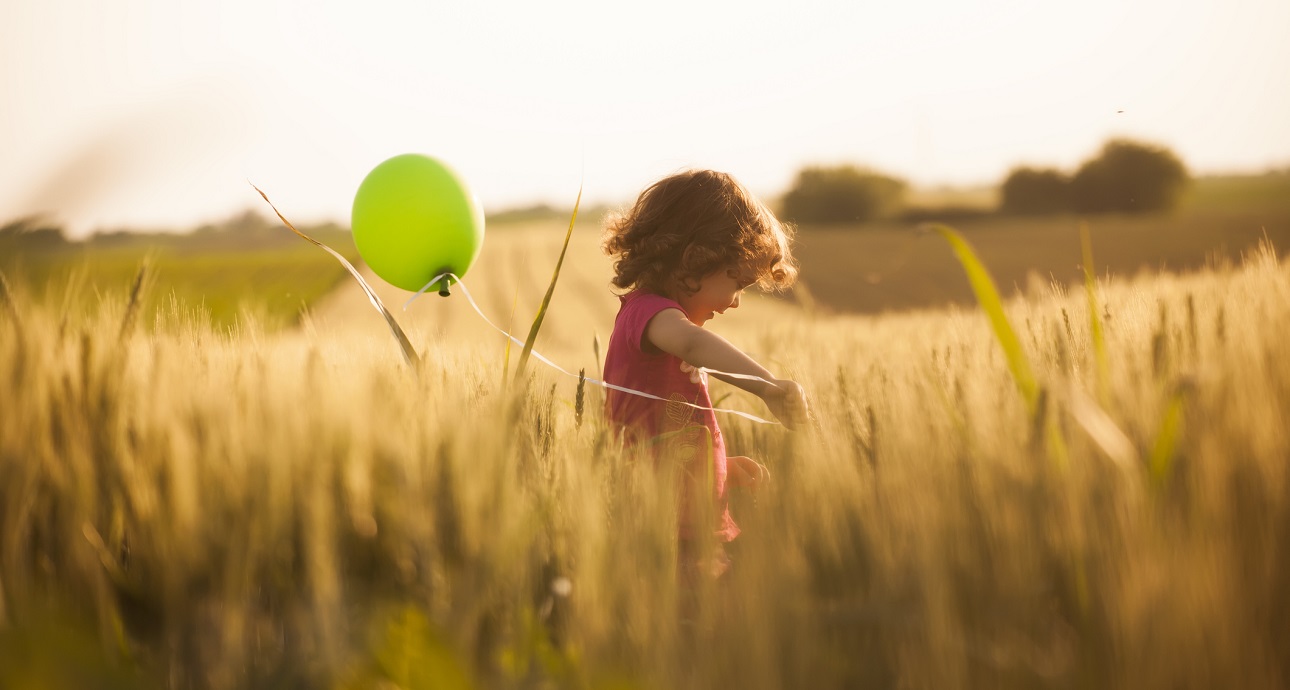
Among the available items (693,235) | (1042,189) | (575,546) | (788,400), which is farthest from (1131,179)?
(575,546)

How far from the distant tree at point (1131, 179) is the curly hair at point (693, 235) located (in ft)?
98.7

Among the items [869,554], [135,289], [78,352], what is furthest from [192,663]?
[869,554]

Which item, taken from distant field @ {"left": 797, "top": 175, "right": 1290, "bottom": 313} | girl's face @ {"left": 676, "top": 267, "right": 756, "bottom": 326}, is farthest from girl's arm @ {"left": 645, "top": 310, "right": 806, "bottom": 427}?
distant field @ {"left": 797, "top": 175, "right": 1290, "bottom": 313}

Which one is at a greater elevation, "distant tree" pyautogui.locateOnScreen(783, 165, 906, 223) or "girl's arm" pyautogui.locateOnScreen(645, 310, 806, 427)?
"distant tree" pyautogui.locateOnScreen(783, 165, 906, 223)

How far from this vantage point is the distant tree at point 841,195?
42.2 m

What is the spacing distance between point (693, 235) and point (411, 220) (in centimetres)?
82

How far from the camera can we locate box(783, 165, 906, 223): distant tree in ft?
138

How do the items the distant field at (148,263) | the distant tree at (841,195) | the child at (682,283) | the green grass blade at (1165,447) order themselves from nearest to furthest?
1. the distant field at (148,263)
2. the green grass blade at (1165,447)
3. the child at (682,283)
4. the distant tree at (841,195)

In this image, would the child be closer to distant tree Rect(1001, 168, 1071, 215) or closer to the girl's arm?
the girl's arm

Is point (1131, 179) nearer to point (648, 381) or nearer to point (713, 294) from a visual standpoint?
point (713, 294)

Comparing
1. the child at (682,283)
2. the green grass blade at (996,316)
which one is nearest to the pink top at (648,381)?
the child at (682,283)

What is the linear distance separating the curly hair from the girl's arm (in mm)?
318

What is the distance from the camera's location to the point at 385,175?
91.7 inches

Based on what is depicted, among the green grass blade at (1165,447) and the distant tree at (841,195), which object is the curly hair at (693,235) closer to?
the green grass blade at (1165,447)
